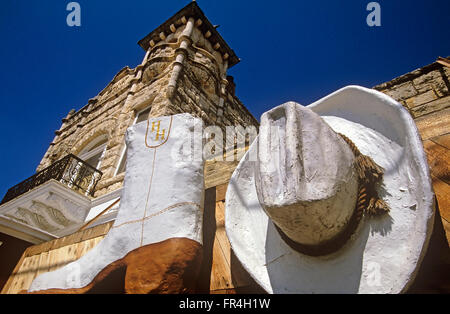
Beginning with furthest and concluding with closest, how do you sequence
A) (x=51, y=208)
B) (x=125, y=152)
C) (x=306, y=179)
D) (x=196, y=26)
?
1. (x=196, y=26)
2. (x=125, y=152)
3. (x=51, y=208)
4. (x=306, y=179)

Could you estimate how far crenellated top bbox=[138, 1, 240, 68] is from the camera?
811 cm

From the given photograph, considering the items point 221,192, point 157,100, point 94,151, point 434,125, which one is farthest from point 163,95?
point 434,125

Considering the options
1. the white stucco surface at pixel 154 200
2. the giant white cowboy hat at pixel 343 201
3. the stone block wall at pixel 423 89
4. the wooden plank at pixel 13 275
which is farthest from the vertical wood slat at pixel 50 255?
the stone block wall at pixel 423 89

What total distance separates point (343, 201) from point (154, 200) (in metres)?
1.03

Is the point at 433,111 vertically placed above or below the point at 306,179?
above

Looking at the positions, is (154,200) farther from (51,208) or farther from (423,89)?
(51,208)

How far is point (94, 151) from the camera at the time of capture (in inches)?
277

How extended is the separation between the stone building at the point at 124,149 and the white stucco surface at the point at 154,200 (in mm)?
327

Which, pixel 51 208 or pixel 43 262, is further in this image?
pixel 51 208

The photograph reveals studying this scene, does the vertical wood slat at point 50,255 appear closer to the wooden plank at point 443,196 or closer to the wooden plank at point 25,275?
the wooden plank at point 25,275

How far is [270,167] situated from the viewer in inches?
38.2

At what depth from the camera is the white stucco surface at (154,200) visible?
1.35 meters

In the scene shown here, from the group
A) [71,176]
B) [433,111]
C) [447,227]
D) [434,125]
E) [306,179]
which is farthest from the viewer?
[71,176]

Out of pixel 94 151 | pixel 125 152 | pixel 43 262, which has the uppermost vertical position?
pixel 94 151
